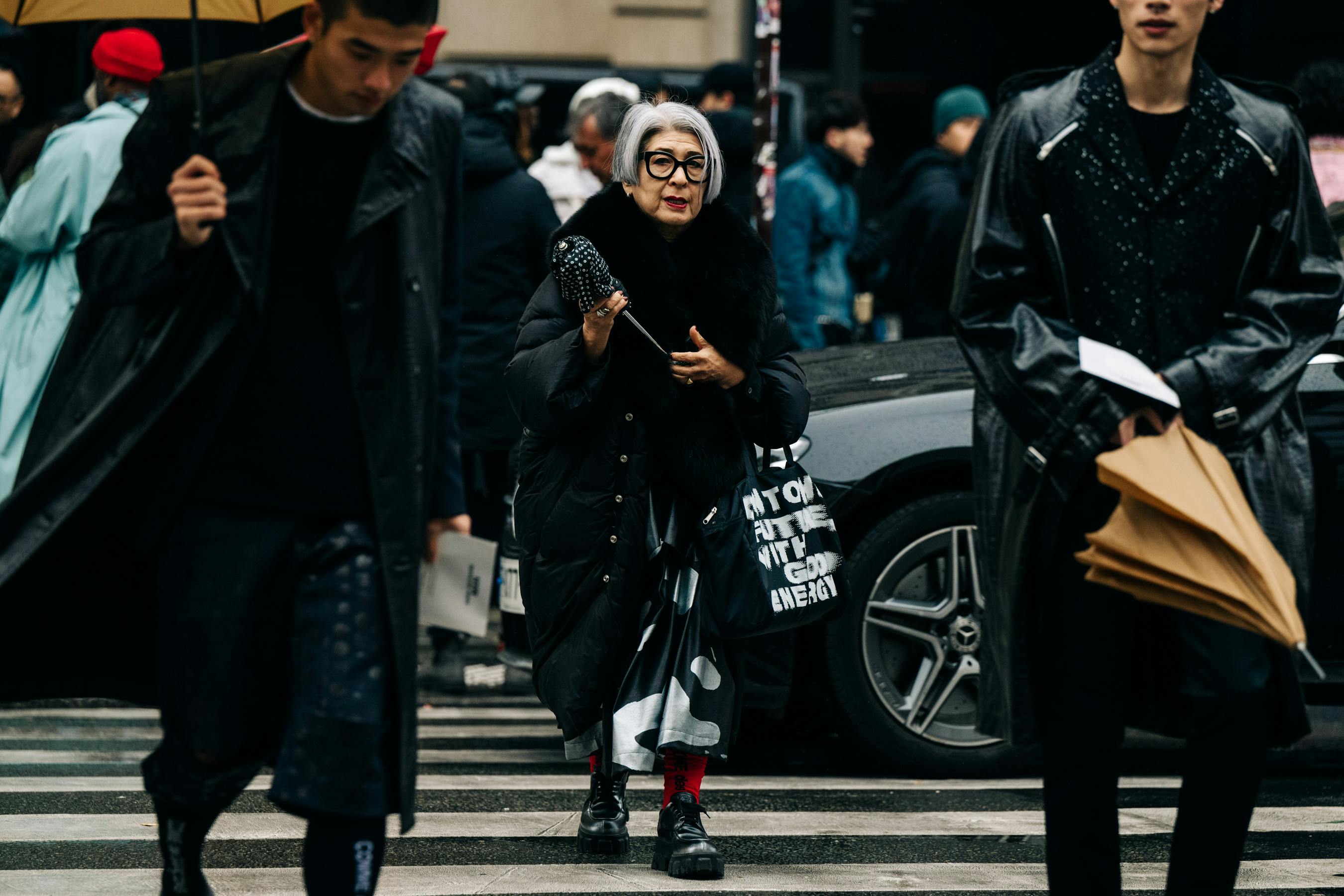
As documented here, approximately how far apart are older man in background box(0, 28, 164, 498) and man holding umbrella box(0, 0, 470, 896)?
2.75 meters

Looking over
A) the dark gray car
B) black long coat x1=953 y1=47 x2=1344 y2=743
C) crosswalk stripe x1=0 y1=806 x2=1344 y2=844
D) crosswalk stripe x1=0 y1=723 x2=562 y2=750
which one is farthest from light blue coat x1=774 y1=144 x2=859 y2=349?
black long coat x1=953 y1=47 x2=1344 y2=743

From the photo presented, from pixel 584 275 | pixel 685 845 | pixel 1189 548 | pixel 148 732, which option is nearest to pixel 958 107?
pixel 148 732

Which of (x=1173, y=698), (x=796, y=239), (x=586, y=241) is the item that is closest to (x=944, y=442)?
(x=586, y=241)

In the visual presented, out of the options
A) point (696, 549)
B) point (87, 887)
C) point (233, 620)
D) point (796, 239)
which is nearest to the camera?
point (233, 620)

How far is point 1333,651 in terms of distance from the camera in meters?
6.01

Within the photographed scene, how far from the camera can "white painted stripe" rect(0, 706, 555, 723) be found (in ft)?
24.2

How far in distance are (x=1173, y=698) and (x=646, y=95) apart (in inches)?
122

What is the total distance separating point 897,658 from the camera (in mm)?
6152

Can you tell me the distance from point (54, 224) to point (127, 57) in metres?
0.57

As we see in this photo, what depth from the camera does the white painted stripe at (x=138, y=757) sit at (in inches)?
253

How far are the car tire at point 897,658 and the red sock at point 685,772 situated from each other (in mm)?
1089

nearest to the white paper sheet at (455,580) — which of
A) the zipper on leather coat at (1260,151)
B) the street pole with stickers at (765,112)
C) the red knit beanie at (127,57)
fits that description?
the zipper on leather coat at (1260,151)

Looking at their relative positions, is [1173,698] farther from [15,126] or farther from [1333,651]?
[15,126]

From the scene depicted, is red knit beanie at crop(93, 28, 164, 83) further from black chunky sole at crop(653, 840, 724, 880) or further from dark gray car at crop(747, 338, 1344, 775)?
black chunky sole at crop(653, 840, 724, 880)
